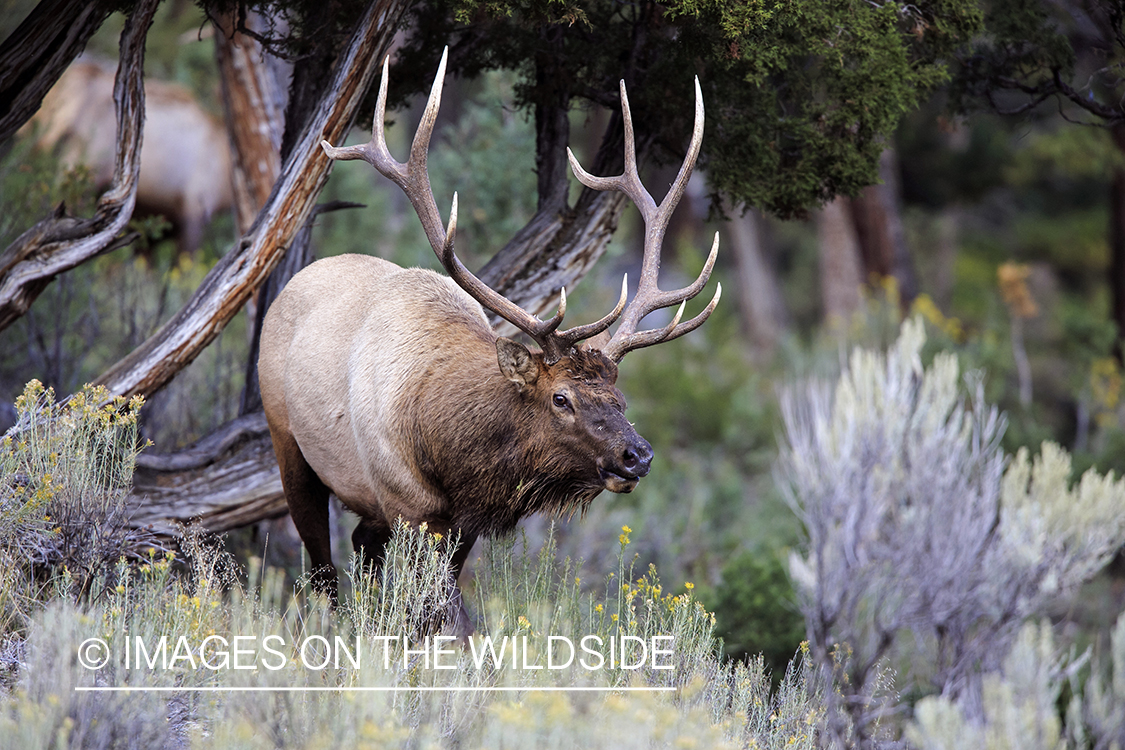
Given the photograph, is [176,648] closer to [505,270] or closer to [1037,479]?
[505,270]

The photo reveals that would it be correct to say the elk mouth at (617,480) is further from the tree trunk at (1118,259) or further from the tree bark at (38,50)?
the tree trunk at (1118,259)

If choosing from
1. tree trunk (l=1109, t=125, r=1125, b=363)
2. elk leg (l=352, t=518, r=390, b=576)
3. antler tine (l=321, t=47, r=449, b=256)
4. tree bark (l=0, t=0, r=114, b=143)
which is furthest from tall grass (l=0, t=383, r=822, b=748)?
tree trunk (l=1109, t=125, r=1125, b=363)

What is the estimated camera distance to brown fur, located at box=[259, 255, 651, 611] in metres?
4.48

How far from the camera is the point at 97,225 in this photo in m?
5.45

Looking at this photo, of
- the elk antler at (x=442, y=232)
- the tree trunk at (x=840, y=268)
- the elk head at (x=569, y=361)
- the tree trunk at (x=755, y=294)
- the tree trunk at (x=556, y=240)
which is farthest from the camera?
the tree trunk at (x=755, y=294)

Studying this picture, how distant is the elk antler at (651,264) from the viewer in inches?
184

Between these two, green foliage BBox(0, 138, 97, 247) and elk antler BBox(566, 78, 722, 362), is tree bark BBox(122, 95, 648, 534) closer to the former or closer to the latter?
elk antler BBox(566, 78, 722, 362)

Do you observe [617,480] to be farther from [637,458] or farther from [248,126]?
[248,126]

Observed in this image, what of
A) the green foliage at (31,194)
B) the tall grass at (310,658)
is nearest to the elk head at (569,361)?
the tall grass at (310,658)

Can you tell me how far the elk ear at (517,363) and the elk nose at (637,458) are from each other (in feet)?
1.81

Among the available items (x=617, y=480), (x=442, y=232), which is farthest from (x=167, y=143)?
(x=617, y=480)

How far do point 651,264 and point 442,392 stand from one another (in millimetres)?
1122

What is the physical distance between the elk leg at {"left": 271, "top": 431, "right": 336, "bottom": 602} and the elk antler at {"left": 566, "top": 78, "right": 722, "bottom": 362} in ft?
5.34

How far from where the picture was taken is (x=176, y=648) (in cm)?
381
